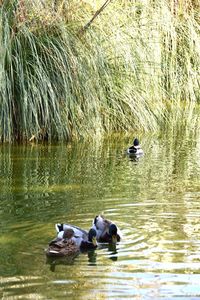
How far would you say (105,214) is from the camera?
28.8 ft

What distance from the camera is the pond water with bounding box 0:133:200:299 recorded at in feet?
20.5

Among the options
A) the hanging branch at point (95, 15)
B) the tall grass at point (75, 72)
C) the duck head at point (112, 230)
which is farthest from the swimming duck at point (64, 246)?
the hanging branch at point (95, 15)

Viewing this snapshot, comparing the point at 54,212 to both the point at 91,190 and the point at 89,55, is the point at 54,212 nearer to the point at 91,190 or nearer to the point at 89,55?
the point at 91,190

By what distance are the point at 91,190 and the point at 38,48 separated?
5.62m

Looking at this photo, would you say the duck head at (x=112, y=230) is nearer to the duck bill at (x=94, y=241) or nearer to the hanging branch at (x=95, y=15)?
the duck bill at (x=94, y=241)

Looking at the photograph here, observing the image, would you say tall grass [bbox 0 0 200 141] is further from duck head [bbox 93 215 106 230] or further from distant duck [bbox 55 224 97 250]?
distant duck [bbox 55 224 97 250]

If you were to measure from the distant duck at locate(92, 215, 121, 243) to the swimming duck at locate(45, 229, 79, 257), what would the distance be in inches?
14.7

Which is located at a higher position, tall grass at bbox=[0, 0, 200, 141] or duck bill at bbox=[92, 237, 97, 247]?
tall grass at bbox=[0, 0, 200, 141]

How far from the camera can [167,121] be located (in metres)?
18.8

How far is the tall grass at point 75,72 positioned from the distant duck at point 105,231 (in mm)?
6779

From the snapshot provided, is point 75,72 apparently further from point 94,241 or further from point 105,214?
point 94,241

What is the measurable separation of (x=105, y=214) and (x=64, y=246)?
1709 mm

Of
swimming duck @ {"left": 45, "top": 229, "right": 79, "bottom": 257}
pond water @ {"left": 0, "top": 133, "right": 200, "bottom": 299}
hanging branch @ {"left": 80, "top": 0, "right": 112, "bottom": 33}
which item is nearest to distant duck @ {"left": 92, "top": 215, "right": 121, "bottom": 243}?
pond water @ {"left": 0, "top": 133, "right": 200, "bottom": 299}

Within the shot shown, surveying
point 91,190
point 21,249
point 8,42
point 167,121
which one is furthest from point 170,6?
point 21,249
